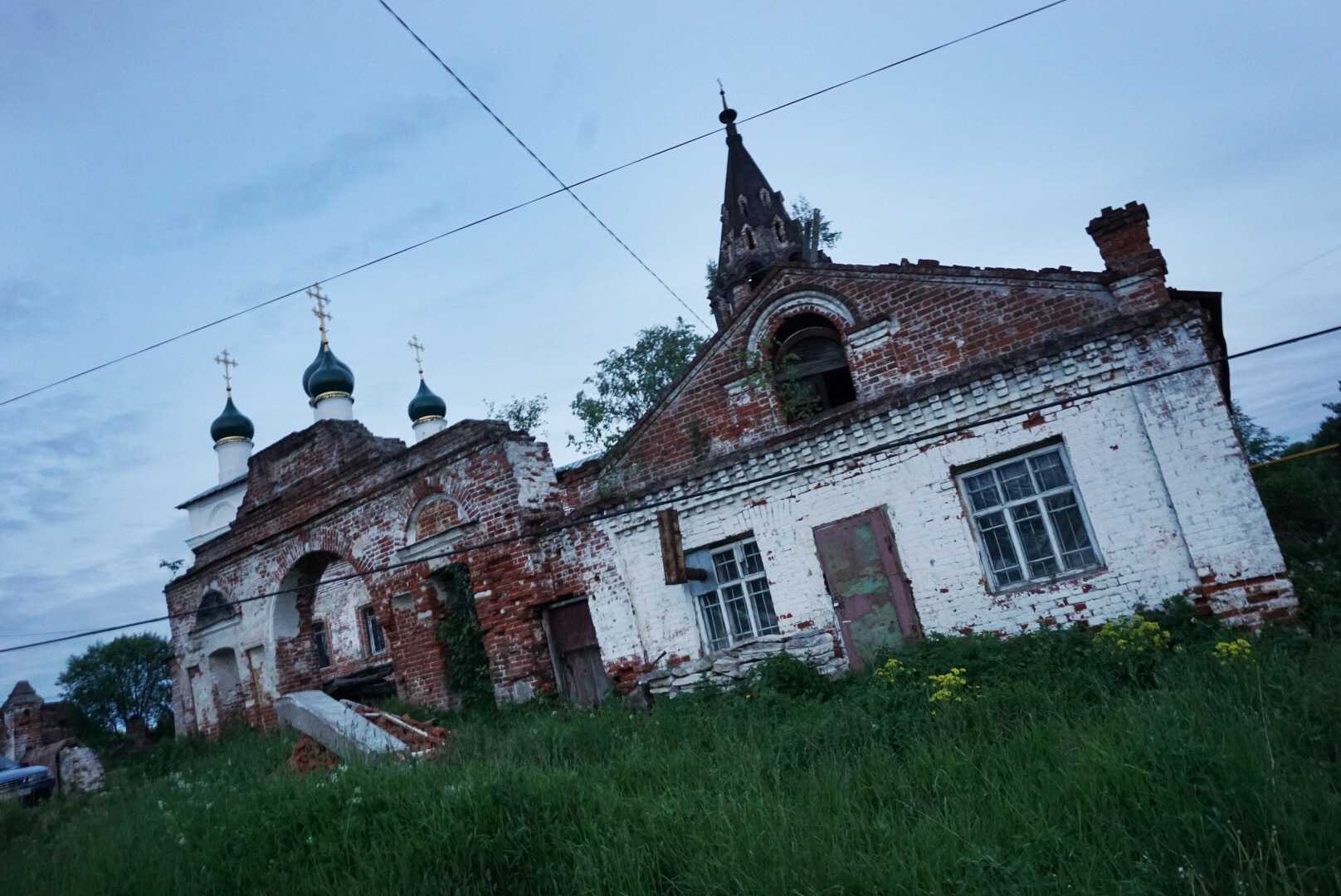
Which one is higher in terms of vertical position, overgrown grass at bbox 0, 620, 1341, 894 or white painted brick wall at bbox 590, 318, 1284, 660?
white painted brick wall at bbox 590, 318, 1284, 660

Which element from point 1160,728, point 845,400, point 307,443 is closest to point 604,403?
point 307,443

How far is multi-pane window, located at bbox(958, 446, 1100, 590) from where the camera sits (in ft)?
27.1

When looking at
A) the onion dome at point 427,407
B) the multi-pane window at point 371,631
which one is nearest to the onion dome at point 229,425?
the onion dome at point 427,407

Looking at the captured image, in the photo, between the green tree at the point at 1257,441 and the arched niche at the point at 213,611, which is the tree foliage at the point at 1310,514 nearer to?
the green tree at the point at 1257,441

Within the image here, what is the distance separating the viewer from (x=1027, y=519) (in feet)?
28.0

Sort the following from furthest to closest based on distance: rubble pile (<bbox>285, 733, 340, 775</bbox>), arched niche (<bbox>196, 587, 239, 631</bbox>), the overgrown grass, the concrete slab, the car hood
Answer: arched niche (<bbox>196, 587, 239, 631</bbox>) < the car hood < rubble pile (<bbox>285, 733, 340, 775</bbox>) < the concrete slab < the overgrown grass

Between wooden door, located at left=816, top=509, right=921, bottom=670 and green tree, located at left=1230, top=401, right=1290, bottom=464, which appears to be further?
green tree, located at left=1230, top=401, right=1290, bottom=464

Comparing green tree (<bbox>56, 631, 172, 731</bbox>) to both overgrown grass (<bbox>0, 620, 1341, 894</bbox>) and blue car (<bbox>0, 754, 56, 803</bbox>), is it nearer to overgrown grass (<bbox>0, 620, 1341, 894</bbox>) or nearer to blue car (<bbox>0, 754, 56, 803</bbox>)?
blue car (<bbox>0, 754, 56, 803</bbox>)

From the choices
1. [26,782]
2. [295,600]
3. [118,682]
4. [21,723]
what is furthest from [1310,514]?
[118,682]

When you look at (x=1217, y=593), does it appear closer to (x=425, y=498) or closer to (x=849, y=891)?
(x=849, y=891)

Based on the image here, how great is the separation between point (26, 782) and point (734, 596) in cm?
1261

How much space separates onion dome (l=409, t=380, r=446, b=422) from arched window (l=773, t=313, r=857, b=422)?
20591 mm

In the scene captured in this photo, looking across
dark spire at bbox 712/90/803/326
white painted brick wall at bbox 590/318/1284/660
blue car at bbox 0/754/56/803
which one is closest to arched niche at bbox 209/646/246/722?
blue car at bbox 0/754/56/803

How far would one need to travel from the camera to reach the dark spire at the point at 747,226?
46.3 ft
